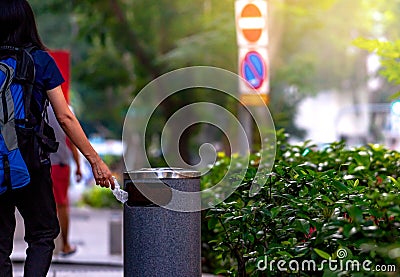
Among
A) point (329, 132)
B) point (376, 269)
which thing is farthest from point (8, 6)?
point (329, 132)

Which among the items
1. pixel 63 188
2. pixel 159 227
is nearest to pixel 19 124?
pixel 159 227

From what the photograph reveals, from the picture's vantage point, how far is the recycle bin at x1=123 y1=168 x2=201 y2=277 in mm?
5430

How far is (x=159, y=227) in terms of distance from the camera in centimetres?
542

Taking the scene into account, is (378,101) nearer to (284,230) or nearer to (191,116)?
(191,116)

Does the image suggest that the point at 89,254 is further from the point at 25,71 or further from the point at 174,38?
the point at 174,38

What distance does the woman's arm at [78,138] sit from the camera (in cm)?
546

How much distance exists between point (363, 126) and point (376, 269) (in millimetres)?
61999

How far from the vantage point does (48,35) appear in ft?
142

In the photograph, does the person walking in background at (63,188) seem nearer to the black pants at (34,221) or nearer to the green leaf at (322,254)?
the black pants at (34,221)

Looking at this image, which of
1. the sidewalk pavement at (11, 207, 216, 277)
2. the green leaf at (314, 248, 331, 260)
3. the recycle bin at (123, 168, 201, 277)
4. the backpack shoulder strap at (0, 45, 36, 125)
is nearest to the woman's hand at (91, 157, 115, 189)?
the recycle bin at (123, 168, 201, 277)

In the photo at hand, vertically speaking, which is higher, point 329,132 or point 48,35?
point 48,35

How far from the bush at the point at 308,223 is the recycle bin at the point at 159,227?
261 mm

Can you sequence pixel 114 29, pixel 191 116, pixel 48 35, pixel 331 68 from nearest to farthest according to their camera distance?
pixel 114 29, pixel 191 116, pixel 48 35, pixel 331 68

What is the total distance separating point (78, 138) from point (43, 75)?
422 mm
